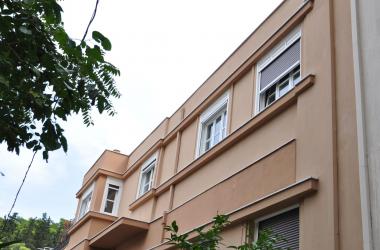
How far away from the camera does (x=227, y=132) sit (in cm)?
1102

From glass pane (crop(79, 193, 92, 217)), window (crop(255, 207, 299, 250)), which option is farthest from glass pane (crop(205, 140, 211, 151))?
glass pane (crop(79, 193, 92, 217))

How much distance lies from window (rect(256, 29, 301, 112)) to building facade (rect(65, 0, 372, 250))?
0.02m

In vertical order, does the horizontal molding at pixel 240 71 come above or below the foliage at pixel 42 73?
above

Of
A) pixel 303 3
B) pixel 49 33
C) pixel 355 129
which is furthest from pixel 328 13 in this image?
pixel 49 33

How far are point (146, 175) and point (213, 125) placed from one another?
179 inches

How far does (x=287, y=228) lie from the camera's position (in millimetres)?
7789

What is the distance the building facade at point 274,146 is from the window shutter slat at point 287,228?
2 centimetres

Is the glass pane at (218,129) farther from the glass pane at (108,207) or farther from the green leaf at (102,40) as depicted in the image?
the green leaf at (102,40)

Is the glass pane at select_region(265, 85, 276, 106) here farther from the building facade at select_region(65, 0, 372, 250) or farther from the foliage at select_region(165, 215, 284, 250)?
the foliage at select_region(165, 215, 284, 250)

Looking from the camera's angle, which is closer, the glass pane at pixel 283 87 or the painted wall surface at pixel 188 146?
the glass pane at pixel 283 87

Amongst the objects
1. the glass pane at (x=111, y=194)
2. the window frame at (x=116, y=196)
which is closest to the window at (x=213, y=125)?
the window frame at (x=116, y=196)

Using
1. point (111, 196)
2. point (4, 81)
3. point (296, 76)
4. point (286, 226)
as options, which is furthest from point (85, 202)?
point (4, 81)

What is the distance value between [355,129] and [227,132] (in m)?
4.43

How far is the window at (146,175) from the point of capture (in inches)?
615
